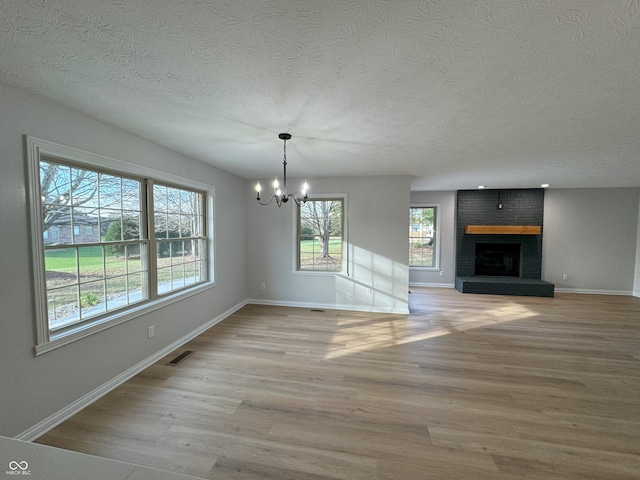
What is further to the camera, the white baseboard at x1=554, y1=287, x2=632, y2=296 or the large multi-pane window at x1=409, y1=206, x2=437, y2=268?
the large multi-pane window at x1=409, y1=206, x2=437, y2=268

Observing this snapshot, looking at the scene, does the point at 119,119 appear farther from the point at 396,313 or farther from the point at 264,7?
the point at 396,313

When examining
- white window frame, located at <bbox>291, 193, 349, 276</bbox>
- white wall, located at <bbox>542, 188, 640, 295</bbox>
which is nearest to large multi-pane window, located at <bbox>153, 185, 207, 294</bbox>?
white window frame, located at <bbox>291, 193, 349, 276</bbox>

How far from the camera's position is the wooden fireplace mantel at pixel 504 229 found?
584 cm

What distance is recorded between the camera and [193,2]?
3.44 feet

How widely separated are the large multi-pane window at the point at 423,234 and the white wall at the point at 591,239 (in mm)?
2503

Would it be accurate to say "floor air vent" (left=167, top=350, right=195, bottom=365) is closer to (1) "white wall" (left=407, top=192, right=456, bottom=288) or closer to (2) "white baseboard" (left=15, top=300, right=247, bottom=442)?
(2) "white baseboard" (left=15, top=300, right=247, bottom=442)

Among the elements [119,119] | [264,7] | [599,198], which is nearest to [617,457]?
[264,7]

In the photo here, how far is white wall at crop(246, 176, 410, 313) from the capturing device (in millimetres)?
4395

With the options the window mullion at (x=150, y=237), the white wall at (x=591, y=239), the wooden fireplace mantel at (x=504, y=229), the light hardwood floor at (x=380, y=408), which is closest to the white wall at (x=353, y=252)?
the light hardwood floor at (x=380, y=408)

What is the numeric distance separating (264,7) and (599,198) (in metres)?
8.17

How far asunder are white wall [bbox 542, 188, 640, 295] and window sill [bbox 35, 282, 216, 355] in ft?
26.0

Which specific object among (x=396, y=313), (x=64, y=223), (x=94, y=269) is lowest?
(x=396, y=313)

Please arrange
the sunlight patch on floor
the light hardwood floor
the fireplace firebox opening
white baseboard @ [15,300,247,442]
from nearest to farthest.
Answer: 1. the light hardwood floor
2. white baseboard @ [15,300,247,442]
3. the sunlight patch on floor
4. the fireplace firebox opening

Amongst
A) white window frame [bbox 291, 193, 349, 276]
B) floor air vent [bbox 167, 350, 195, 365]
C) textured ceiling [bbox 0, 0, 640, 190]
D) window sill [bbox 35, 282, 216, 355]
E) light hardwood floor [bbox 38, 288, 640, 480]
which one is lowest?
light hardwood floor [bbox 38, 288, 640, 480]
